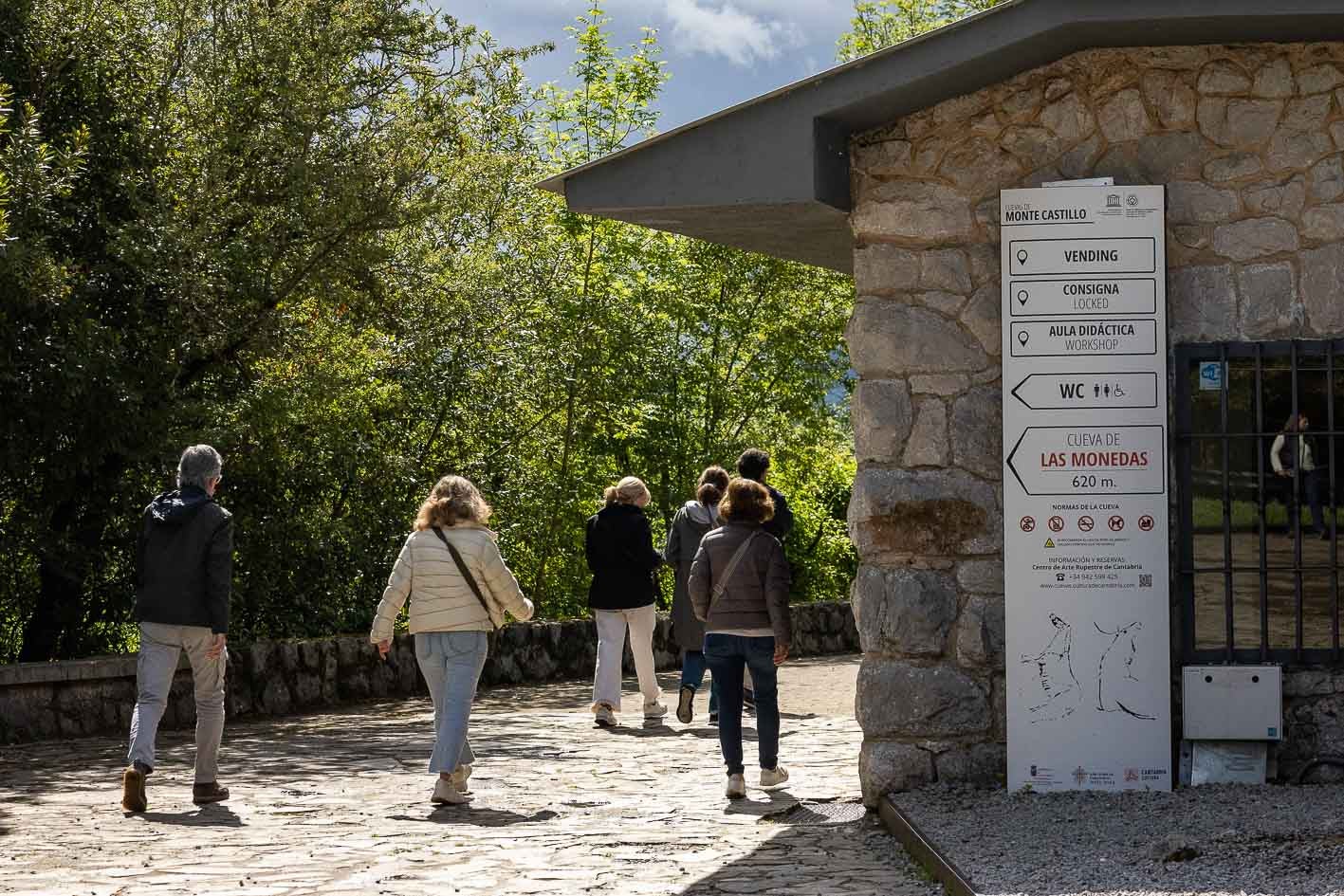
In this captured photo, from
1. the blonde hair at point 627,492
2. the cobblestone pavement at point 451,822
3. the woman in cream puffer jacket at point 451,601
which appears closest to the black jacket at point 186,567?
the woman in cream puffer jacket at point 451,601

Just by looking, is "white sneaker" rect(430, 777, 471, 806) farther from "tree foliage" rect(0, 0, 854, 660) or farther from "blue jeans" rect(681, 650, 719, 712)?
"tree foliage" rect(0, 0, 854, 660)

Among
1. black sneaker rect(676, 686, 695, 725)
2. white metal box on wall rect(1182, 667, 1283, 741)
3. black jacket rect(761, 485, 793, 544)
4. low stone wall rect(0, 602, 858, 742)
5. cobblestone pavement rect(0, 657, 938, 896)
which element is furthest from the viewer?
black sneaker rect(676, 686, 695, 725)

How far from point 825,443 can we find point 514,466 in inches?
230

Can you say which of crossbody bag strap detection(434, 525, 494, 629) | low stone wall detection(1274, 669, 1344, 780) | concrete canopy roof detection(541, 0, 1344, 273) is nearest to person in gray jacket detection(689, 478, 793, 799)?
crossbody bag strap detection(434, 525, 494, 629)

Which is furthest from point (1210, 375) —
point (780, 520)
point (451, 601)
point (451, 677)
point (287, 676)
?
point (287, 676)

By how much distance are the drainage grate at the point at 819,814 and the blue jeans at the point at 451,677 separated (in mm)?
1628

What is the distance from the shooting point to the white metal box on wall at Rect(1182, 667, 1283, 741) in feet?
25.0

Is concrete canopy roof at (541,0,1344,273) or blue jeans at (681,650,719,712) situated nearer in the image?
concrete canopy roof at (541,0,1344,273)

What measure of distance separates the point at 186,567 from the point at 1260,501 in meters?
5.20

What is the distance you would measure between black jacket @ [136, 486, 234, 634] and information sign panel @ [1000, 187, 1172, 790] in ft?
12.9

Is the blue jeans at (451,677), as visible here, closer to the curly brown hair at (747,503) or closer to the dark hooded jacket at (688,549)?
the curly brown hair at (747,503)

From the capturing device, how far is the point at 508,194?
1789 cm

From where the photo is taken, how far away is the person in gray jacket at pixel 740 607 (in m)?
8.61

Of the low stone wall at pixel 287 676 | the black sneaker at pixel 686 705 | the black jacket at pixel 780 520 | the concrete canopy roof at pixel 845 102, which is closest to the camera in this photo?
the concrete canopy roof at pixel 845 102
